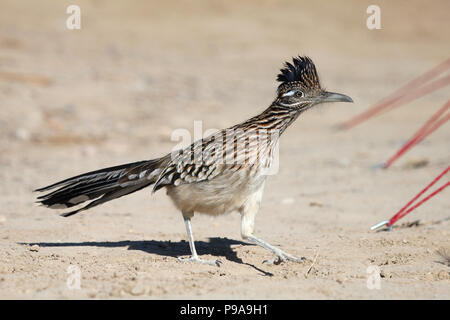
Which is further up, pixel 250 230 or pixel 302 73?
pixel 302 73

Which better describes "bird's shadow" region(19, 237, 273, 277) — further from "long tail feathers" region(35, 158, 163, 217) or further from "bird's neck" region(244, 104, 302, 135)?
"bird's neck" region(244, 104, 302, 135)

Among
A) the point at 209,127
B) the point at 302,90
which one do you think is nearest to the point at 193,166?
the point at 302,90

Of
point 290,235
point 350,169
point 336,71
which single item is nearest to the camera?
point 290,235

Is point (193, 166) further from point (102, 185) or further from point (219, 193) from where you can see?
point (102, 185)

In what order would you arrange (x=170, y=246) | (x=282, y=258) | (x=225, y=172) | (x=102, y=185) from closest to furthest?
(x=225, y=172)
(x=282, y=258)
(x=102, y=185)
(x=170, y=246)

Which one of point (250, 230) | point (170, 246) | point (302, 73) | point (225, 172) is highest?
point (302, 73)

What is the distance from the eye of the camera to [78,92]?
15398 mm

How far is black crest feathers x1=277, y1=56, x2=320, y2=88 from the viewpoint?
607cm

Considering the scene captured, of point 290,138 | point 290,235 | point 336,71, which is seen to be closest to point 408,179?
point 290,235

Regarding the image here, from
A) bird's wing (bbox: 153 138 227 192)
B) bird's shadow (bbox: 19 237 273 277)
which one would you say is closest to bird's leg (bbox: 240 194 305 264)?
bird's shadow (bbox: 19 237 273 277)

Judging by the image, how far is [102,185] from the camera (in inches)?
246

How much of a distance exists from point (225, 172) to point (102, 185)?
4.41 feet

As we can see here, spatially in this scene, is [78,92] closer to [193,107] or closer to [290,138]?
[193,107]

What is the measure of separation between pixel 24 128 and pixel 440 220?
9.05 m
